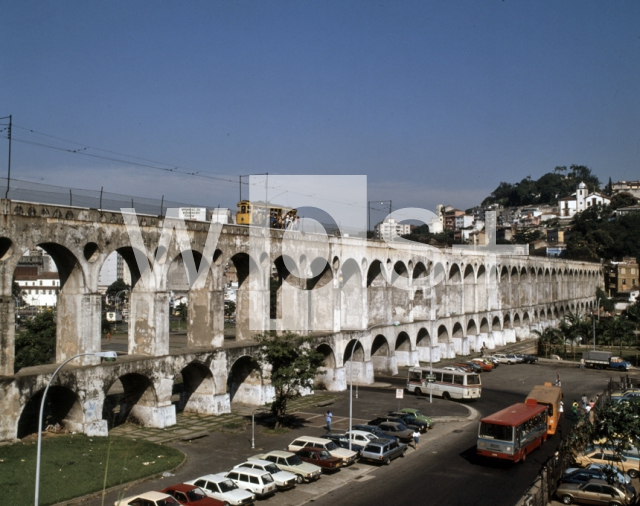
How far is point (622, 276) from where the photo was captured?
463 ft

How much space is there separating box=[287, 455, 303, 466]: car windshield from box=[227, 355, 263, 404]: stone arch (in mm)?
15892

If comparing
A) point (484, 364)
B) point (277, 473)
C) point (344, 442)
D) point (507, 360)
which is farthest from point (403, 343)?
point (277, 473)

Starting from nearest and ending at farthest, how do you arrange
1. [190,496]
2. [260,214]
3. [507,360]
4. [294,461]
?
[190,496]
[294,461]
[260,214]
[507,360]

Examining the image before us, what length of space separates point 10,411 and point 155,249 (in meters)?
12.3

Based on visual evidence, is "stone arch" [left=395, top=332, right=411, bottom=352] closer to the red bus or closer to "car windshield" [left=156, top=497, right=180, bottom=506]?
the red bus

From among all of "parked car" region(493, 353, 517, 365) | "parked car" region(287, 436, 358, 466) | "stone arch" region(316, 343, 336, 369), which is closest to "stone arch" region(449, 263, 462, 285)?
"parked car" region(493, 353, 517, 365)

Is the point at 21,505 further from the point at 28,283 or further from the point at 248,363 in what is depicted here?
the point at 28,283

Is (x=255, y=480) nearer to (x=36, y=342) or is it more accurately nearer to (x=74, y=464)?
(x=74, y=464)

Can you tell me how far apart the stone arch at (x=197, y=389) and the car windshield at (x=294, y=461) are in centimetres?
1319

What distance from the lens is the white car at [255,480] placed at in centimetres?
2619

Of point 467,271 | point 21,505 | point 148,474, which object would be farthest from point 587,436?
point 467,271

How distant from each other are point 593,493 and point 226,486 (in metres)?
14.6

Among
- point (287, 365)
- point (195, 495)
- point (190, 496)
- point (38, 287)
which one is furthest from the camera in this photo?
point (38, 287)

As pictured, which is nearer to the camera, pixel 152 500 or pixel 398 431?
pixel 152 500
